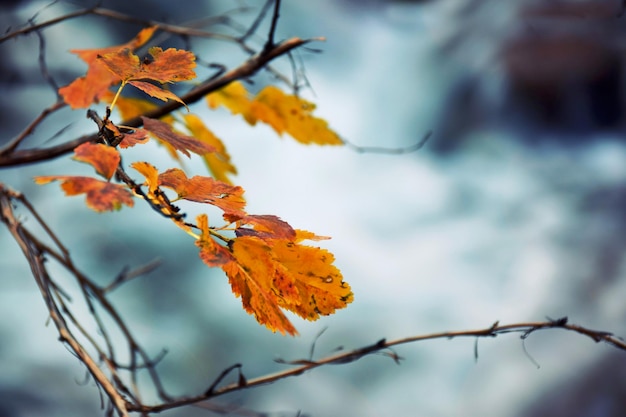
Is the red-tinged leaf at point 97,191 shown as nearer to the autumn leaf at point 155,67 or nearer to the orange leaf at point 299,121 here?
the autumn leaf at point 155,67

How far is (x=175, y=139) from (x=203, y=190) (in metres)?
0.02

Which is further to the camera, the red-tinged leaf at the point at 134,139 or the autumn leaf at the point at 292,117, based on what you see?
the autumn leaf at the point at 292,117

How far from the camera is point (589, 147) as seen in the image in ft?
3.16

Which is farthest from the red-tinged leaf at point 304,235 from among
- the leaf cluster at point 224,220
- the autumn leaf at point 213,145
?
the autumn leaf at point 213,145

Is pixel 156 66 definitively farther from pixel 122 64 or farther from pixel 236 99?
pixel 236 99

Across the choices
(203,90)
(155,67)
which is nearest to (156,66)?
(155,67)

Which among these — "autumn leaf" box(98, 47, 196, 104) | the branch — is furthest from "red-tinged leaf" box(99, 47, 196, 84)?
the branch

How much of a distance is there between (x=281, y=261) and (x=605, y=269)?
703mm

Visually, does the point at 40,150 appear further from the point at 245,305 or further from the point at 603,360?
the point at 603,360

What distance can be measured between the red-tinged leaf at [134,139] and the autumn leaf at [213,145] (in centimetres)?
12

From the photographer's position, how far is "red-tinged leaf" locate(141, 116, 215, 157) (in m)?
0.17

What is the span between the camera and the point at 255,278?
0.17 meters

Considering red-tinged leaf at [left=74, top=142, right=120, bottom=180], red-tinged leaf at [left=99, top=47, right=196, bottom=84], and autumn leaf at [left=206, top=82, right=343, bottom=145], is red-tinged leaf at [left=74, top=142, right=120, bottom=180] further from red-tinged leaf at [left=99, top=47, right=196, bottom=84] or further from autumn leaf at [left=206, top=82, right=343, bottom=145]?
autumn leaf at [left=206, top=82, right=343, bottom=145]

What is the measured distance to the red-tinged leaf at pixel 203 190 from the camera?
0.16 meters
